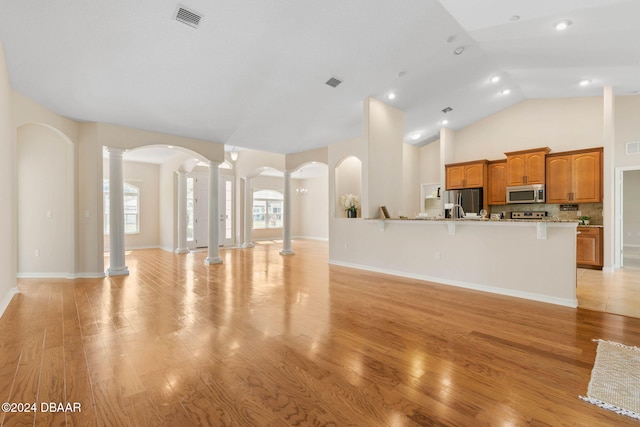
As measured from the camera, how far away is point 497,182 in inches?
291

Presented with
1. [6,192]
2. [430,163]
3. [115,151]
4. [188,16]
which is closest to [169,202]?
[115,151]

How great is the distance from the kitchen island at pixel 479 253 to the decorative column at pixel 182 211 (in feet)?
17.4

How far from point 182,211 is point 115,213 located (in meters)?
3.27

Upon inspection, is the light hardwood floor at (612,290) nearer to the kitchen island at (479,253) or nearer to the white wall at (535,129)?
the kitchen island at (479,253)

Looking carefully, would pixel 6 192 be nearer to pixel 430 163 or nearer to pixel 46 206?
pixel 46 206

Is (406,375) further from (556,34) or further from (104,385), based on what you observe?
(556,34)

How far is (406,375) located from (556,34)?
5009mm

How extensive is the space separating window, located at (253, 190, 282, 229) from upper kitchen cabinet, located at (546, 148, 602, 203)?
29.4 ft

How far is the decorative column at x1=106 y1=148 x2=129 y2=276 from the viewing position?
217 inches

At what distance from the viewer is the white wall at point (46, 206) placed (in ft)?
17.0

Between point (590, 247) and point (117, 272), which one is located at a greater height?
point (590, 247)

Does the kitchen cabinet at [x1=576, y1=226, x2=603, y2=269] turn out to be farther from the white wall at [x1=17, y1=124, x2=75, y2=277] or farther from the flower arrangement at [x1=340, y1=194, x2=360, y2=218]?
the white wall at [x1=17, y1=124, x2=75, y2=277]

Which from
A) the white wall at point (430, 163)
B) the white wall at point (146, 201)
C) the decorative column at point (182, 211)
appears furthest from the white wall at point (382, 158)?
the white wall at point (146, 201)

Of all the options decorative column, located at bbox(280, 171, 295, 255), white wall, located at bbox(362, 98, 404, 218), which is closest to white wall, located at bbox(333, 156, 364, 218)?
white wall, located at bbox(362, 98, 404, 218)
